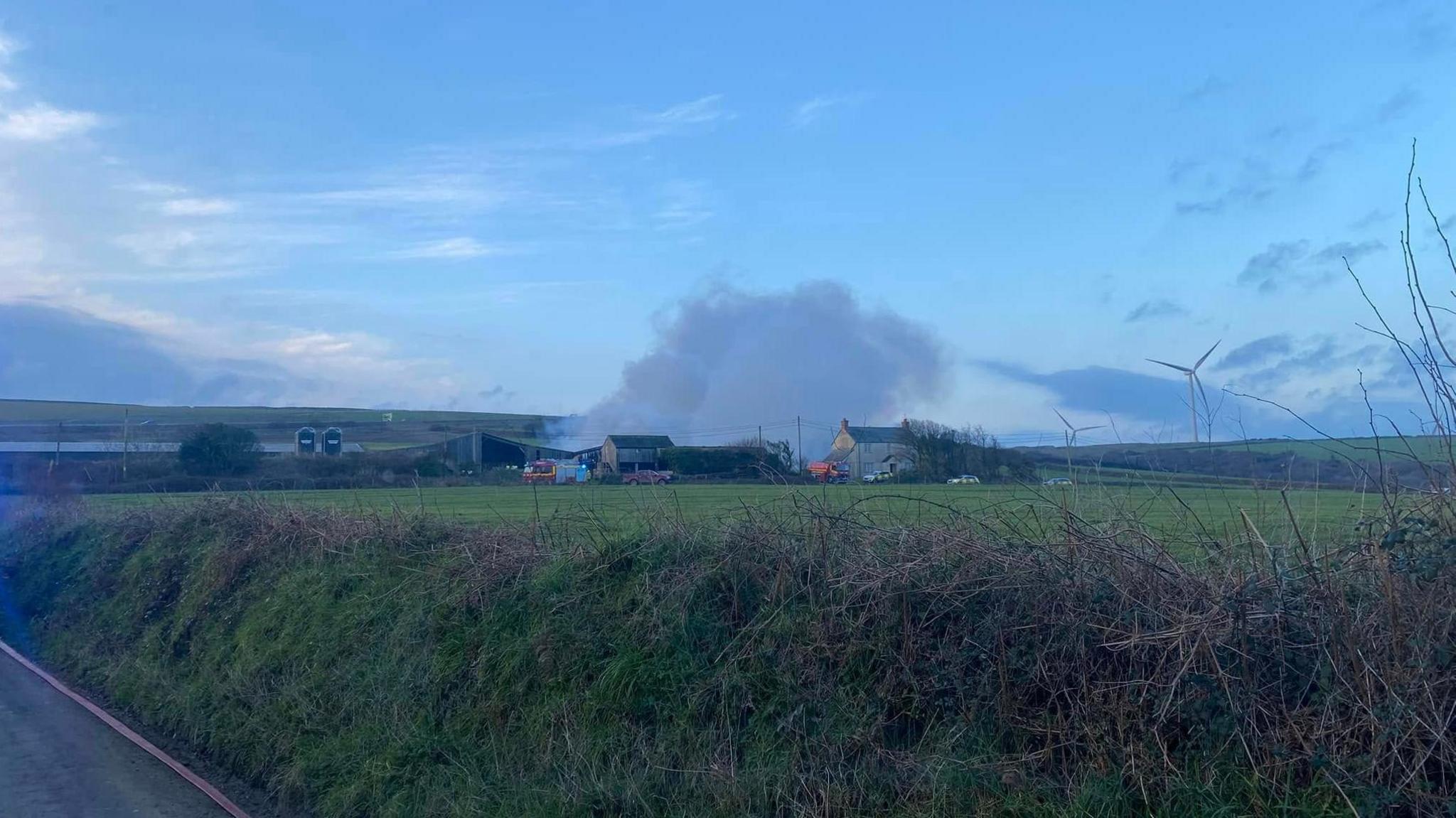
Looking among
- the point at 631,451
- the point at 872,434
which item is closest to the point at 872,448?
the point at 872,434

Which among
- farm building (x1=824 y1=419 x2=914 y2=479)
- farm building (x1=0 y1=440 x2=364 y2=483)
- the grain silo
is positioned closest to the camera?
farm building (x1=824 y1=419 x2=914 y2=479)

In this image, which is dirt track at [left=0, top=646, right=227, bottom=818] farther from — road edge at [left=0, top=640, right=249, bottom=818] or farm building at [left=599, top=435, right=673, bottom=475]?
farm building at [left=599, top=435, right=673, bottom=475]

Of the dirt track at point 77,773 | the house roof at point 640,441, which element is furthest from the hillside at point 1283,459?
the house roof at point 640,441

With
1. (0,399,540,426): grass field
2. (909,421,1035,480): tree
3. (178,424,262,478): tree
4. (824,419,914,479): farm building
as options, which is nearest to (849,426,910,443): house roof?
(824,419,914,479): farm building

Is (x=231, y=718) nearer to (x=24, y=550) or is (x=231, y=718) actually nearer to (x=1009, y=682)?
(x=1009, y=682)

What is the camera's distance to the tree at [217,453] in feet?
150

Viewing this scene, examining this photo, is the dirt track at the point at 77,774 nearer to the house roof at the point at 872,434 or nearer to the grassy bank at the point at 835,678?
the grassy bank at the point at 835,678

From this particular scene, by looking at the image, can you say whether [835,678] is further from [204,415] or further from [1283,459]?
[204,415]

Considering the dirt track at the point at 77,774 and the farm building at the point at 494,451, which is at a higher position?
the farm building at the point at 494,451

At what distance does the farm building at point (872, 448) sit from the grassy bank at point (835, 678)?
12694 millimetres

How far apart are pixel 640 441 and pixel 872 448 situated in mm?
39417

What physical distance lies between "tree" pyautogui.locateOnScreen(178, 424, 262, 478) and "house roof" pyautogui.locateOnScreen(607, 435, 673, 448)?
34.7 m

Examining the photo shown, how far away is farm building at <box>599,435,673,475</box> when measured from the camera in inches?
3019

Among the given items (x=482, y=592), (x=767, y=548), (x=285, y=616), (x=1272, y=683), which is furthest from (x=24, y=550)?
(x=1272, y=683)
